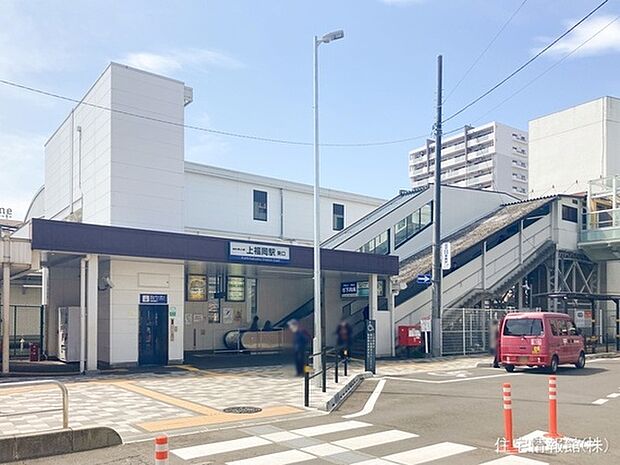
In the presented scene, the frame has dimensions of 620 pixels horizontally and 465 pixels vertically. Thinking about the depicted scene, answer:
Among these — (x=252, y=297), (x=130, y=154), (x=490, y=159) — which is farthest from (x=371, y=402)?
(x=490, y=159)

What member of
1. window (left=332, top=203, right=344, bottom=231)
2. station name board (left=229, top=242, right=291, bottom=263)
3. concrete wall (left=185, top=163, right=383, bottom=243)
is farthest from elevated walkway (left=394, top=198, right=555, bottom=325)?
station name board (left=229, top=242, right=291, bottom=263)

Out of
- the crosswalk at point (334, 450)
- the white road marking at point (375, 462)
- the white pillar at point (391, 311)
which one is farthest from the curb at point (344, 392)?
the white pillar at point (391, 311)

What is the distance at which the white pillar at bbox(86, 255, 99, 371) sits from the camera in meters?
18.1

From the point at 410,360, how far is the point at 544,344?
255 inches

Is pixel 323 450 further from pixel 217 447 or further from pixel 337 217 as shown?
pixel 337 217

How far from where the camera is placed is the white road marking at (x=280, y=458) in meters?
7.90

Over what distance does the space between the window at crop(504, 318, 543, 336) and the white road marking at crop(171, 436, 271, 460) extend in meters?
12.6

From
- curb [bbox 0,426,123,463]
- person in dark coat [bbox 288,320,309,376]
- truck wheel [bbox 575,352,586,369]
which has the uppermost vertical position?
person in dark coat [bbox 288,320,309,376]

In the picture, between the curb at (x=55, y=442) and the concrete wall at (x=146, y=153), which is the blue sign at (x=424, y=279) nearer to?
the concrete wall at (x=146, y=153)

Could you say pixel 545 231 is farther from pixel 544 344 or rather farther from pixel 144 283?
pixel 144 283

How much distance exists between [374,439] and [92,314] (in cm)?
1146

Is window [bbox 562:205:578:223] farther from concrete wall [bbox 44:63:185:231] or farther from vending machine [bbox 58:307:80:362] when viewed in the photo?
vending machine [bbox 58:307:80:362]

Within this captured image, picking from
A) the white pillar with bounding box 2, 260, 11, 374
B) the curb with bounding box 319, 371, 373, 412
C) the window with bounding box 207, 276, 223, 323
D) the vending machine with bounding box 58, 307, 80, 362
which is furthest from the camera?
the window with bounding box 207, 276, 223, 323

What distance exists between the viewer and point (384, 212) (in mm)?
32562
